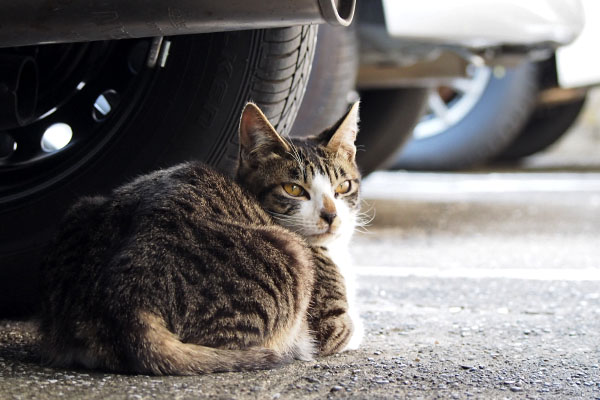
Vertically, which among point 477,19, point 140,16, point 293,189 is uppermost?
point 477,19

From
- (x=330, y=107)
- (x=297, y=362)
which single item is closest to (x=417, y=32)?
(x=330, y=107)

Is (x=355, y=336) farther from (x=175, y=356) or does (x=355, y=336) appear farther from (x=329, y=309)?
(x=175, y=356)

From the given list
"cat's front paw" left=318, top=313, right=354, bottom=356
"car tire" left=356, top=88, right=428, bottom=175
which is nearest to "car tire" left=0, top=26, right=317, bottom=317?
"cat's front paw" left=318, top=313, right=354, bottom=356

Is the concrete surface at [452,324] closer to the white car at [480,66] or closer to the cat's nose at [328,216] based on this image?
the cat's nose at [328,216]

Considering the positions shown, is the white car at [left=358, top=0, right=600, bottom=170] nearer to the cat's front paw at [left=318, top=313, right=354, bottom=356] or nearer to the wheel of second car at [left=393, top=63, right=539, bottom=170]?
the wheel of second car at [left=393, top=63, right=539, bottom=170]

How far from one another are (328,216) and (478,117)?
4.45m

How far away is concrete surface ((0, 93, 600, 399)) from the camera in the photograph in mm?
1710

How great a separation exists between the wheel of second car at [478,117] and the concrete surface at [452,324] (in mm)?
1155

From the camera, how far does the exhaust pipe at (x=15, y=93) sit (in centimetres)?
207

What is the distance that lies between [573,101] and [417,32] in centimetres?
494

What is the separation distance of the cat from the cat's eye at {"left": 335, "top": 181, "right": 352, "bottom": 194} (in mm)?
38

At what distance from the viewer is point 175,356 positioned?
1729mm

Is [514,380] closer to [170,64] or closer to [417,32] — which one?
[170,64]

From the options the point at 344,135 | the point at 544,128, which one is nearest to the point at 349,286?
the point at 344,135
